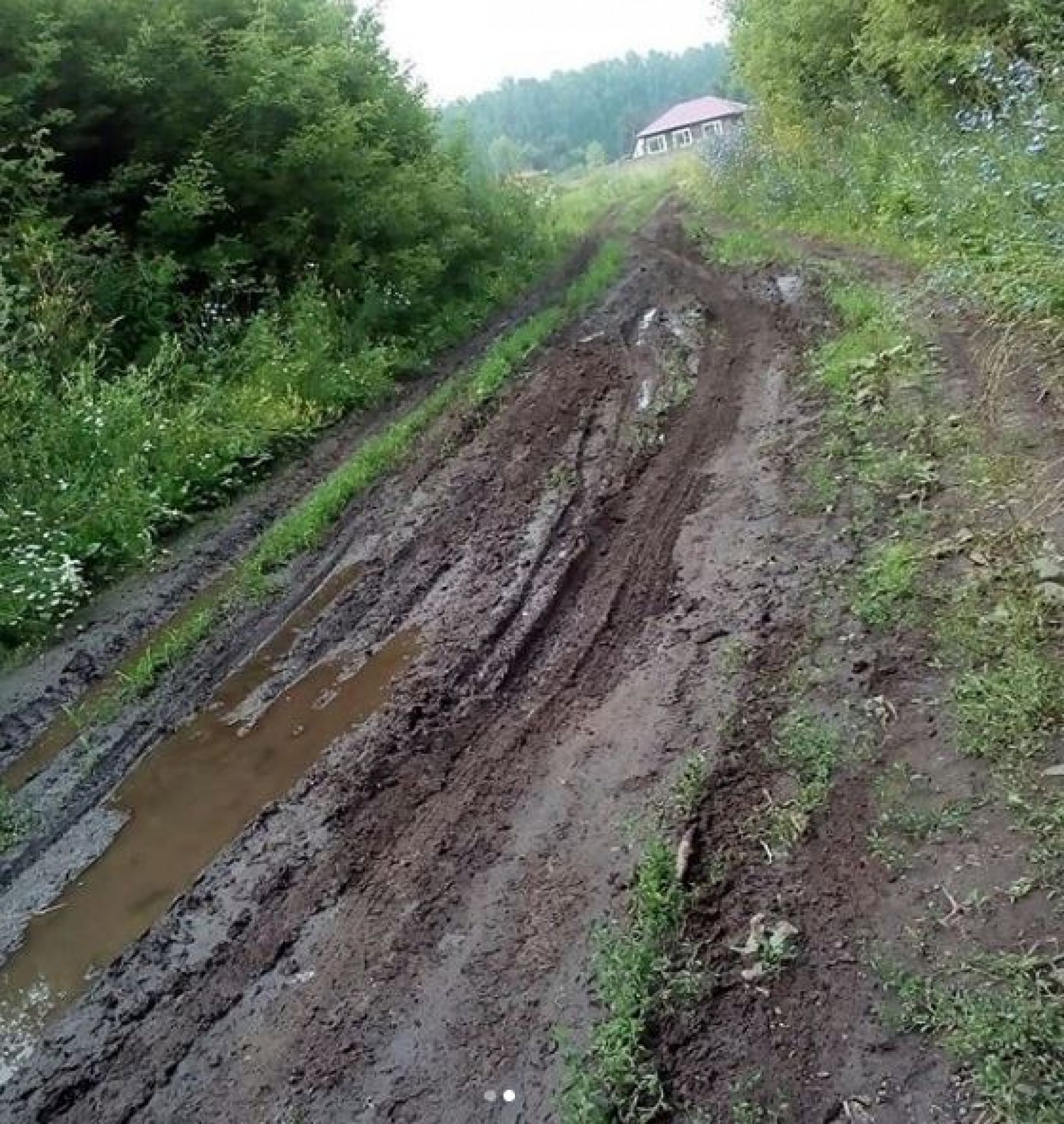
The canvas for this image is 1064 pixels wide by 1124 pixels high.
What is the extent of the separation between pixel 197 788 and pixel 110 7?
379 inches

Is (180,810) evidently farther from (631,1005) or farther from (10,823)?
(631,1005)

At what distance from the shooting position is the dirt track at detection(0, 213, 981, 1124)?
3113mm

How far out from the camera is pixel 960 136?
1044 cm

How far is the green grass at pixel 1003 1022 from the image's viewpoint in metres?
2.39

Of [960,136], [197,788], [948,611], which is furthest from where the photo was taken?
[960,136]

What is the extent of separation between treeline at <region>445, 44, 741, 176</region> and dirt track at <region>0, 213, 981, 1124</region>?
333 ft

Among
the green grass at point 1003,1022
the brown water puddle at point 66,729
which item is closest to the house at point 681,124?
the brown water puddle at point 66,729

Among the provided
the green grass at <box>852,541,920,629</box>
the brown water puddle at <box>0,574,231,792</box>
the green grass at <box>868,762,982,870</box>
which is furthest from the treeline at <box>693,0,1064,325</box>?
the brown water puddle at <box>0,574,231,792</box>

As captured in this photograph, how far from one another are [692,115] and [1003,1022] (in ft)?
260

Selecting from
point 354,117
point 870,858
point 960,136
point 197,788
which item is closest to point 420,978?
point 870,858

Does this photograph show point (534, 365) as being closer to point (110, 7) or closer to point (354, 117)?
point (354, 117)

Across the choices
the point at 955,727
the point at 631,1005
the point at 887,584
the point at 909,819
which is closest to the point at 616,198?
the point at 887,584

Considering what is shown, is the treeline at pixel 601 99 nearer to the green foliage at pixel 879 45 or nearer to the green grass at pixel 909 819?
the green foliage at pixel 879 45

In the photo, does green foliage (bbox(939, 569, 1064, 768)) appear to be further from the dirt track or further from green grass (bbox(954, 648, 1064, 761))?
the dirt track
